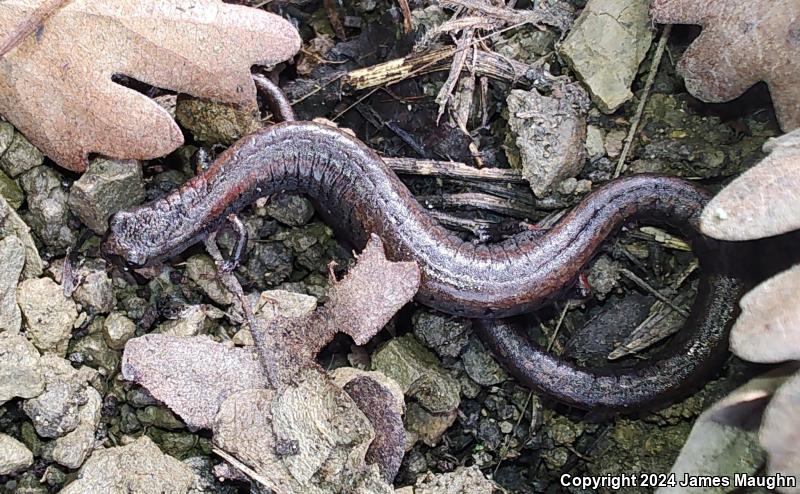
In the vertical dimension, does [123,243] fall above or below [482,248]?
above

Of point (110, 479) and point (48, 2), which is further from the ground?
point (48, 2)

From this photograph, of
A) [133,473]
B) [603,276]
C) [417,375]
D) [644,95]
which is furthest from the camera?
[603,276]

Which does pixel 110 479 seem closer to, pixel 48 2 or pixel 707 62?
pixel 48 2

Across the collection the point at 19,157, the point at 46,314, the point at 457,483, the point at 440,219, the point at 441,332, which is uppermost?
the point at 19,157

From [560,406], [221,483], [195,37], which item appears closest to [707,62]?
[560,406]

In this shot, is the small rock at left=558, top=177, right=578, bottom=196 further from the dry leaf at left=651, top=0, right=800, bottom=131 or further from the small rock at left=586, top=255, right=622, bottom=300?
the dry leaf at left=651, top=0, right=800, bottom=131

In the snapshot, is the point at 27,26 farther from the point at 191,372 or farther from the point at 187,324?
the point at 191,372

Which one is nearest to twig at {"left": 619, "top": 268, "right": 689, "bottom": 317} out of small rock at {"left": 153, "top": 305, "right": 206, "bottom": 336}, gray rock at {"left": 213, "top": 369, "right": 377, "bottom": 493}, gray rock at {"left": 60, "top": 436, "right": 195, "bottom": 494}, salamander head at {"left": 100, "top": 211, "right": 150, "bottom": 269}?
gray rock at {"left": 213, "top": 369, "right": 377, "bottom": 493}

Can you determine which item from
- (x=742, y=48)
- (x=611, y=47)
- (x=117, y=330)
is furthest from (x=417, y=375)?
(x=742, y=48)
